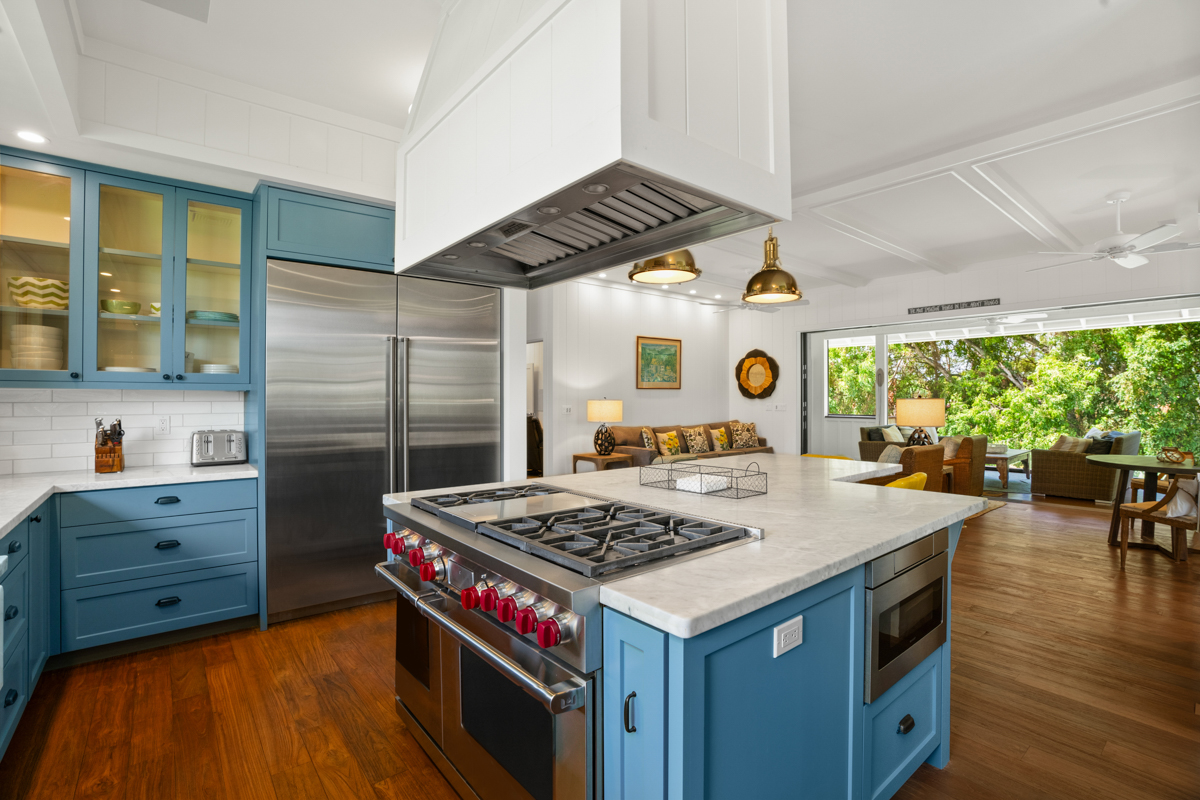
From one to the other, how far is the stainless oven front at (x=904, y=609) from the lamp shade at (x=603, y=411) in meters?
4.55

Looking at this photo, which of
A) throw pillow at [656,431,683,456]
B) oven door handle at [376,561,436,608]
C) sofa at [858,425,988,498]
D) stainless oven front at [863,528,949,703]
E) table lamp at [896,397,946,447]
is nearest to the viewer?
stainless oven front at [863,528,949,703]

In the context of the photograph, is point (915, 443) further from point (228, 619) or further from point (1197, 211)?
point (228, 619)

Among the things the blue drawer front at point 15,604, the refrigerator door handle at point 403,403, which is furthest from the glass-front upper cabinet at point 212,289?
the blue drawer front at point 15,604

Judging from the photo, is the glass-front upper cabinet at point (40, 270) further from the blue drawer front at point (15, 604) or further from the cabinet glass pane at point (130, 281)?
the blue drawer front at point (15, 604)

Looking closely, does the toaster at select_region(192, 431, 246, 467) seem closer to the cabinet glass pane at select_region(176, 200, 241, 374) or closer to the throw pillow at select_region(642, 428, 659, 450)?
the cabinet glass pane at select_region(176, 200, 241, 374)

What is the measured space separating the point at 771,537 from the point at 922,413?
5264mm

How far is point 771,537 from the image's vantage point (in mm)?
1520

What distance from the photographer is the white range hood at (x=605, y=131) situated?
1.14 m

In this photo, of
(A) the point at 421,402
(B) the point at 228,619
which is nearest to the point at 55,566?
(B) the point at 228,619

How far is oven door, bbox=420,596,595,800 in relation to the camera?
117 cm

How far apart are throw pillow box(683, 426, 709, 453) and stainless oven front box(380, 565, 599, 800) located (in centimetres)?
556

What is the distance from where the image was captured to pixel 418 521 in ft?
5.83

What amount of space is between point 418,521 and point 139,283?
244 cm

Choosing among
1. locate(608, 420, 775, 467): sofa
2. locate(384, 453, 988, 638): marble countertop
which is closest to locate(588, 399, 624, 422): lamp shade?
locate(608, 420, 775, 467): sofa
